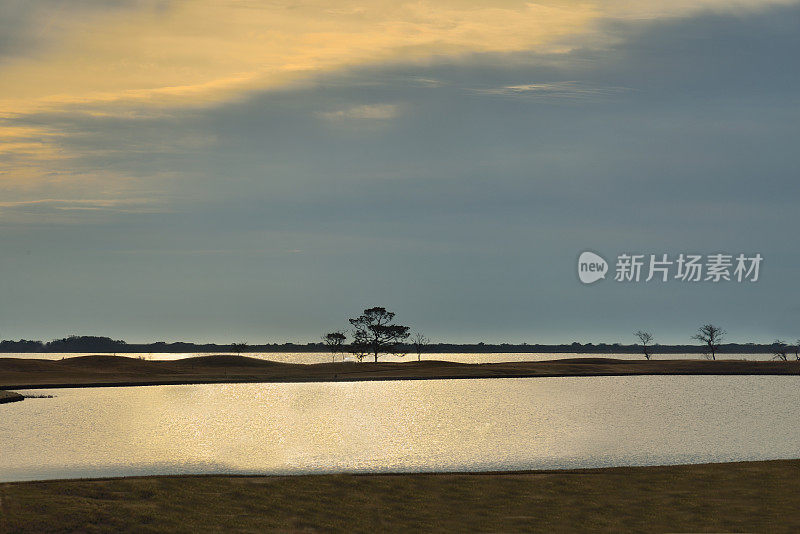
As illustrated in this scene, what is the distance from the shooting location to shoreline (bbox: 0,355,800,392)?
13175 centimetres

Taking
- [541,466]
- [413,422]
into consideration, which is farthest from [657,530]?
[413,422]

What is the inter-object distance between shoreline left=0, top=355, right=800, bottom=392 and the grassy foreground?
91.8m

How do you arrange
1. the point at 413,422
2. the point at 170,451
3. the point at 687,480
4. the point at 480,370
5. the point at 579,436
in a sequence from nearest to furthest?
the point at 687,480, the point at 170,451, the point at 579,436, the point at 413,422, the point at 480,370

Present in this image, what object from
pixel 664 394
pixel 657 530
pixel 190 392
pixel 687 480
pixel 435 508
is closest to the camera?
pixel 657 530

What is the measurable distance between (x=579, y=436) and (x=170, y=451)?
24.0 meters

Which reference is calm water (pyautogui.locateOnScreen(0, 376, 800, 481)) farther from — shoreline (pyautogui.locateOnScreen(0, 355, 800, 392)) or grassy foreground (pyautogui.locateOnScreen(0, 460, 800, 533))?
shoreline (pyautogui.locateOnScreen(0, 355, 800, 392))

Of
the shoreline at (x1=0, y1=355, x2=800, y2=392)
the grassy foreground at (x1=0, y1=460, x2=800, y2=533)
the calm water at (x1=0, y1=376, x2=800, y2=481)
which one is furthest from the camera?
the shoreline at (x1=0, y1=355, x2=800, y2=392)

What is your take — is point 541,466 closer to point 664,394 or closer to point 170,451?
point 170,451

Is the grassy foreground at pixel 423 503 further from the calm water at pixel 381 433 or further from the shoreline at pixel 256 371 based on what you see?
the shoreline at pixel 256 371

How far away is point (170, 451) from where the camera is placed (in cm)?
4644

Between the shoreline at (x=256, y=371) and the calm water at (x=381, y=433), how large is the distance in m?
35.5

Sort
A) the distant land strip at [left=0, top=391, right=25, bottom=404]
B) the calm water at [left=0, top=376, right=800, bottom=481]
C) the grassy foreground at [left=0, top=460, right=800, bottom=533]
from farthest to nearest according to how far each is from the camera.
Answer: the distant land strip at [left=0, top=391, right=25, bottom=404] < the calm water at [left=0, top=376, right=800, bottom=481] < the grassy foreground at [left=0, top=460, right=800, bottom=533]

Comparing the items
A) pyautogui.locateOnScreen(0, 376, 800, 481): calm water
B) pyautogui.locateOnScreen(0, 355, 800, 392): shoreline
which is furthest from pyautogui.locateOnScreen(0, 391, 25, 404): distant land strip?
pyautogui.locateOnScreen(0, 355, 800, 392): shoreline

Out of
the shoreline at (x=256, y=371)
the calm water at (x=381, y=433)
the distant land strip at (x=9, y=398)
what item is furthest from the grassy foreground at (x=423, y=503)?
the shoreline at (x=256, y=371)
